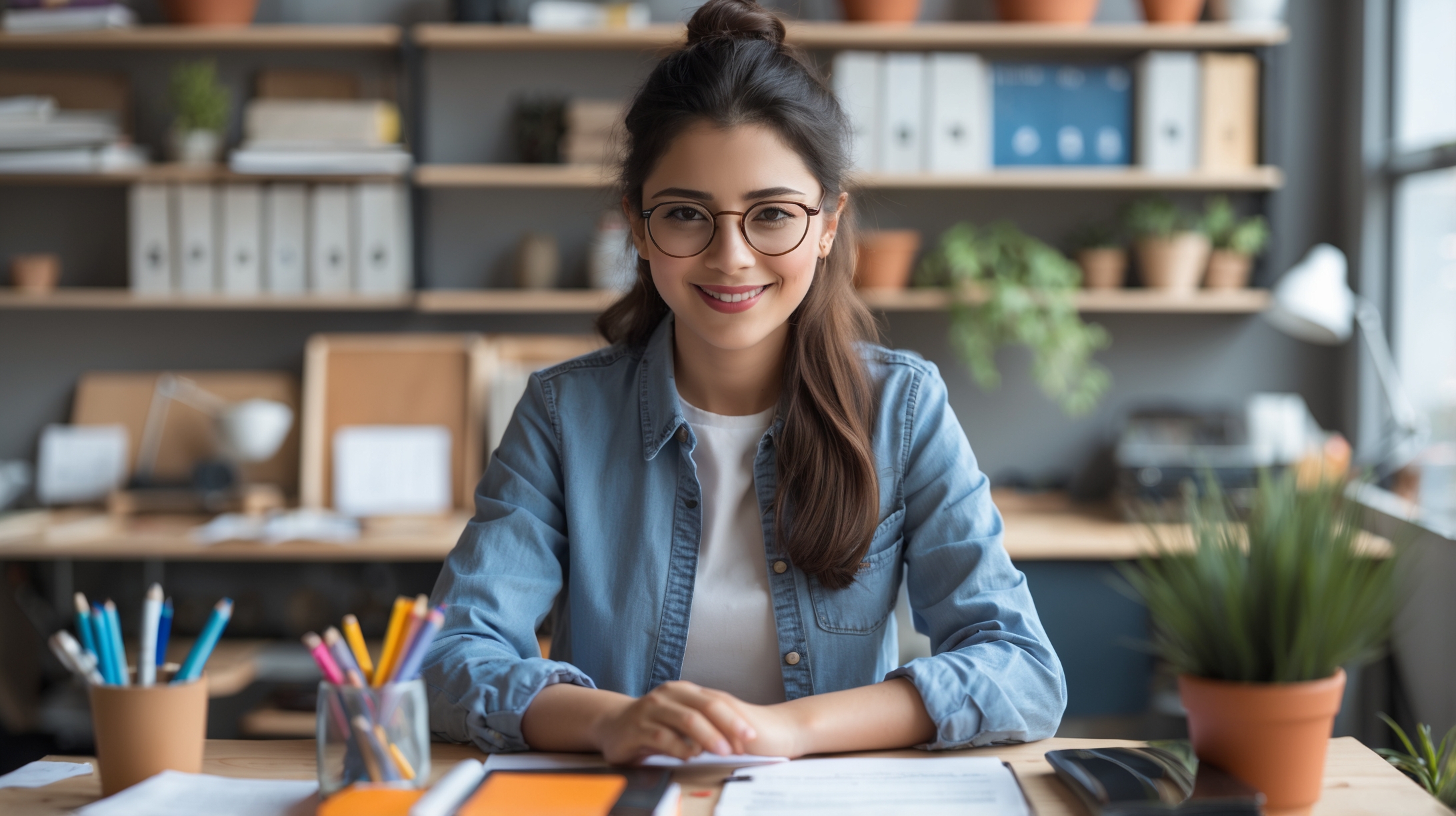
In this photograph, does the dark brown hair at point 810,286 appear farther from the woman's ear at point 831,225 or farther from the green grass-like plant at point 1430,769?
the green grass-like plant at point 1430,769

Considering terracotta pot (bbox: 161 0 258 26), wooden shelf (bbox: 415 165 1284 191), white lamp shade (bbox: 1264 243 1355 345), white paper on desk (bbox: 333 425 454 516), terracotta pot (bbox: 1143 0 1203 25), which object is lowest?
white paper on desk (bbox: 333 425 454 516)

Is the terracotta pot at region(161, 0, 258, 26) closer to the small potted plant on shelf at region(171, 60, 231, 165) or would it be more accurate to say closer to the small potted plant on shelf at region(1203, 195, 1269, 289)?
the small potted plant on shelf at region(171, 60, 231, 165)

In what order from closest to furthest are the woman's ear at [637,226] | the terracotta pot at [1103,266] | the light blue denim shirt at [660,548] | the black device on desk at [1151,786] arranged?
the black device on desk at [1151,786], the light blue denim shirt at [660,548], the woman's ear at [637,226], the terracotta pot at [1103,266]

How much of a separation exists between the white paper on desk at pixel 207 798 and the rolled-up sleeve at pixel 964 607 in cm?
54

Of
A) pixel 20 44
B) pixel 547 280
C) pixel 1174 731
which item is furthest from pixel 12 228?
pixel 1174 731

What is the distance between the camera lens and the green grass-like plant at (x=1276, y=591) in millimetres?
801

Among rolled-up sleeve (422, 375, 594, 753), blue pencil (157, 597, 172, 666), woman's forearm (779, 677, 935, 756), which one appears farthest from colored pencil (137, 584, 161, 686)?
woman's forearm (779, 677, 935, 756)

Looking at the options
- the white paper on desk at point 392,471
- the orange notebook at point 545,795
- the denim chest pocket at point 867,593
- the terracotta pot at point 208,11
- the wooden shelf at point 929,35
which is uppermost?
the terracotta pot at point 208,11

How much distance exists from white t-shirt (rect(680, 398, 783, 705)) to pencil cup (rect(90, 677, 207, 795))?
0.53 m

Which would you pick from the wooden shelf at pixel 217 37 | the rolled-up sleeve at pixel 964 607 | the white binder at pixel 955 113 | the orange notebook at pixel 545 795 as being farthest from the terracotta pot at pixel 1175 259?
the orange notebook at pixel 545 795

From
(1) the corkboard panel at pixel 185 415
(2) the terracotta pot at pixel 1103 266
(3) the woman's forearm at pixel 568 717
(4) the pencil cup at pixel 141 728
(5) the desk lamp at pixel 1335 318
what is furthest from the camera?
(1) the corkboard panel at pixel 185 415

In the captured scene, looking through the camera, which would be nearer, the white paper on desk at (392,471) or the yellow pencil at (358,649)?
the yellow pencil at (358,649)

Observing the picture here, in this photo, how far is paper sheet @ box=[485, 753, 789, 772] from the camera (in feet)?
3.13

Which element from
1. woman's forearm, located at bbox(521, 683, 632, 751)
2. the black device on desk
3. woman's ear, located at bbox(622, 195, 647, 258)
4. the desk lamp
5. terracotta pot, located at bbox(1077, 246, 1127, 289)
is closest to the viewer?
the black device on desk
